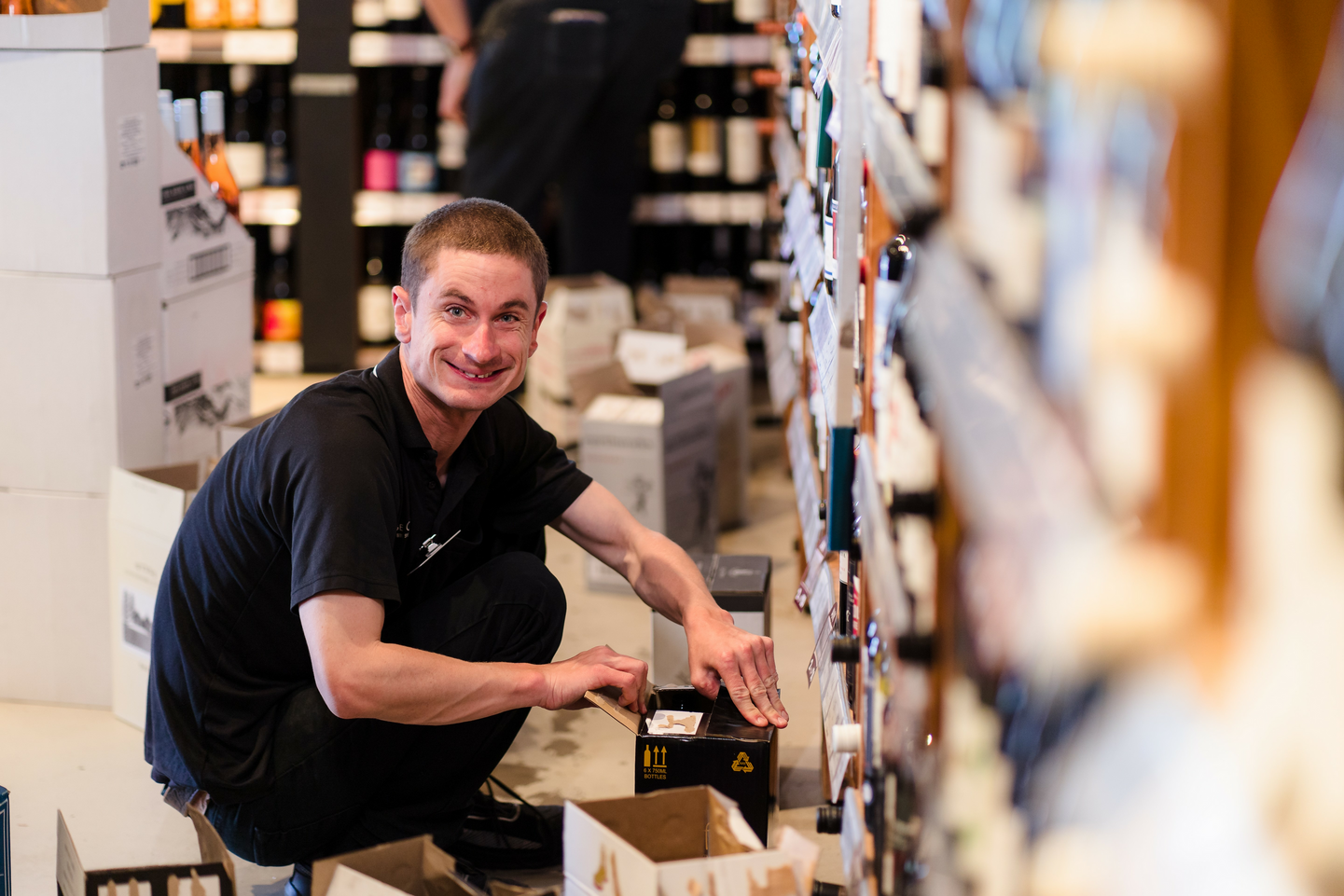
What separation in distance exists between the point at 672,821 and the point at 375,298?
389 cm

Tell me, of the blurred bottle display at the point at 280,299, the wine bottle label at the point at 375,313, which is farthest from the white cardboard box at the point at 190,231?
the blurred bottle display at the point at 280,299

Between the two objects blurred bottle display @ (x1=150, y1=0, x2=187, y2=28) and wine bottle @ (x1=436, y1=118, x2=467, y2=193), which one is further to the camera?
blurred bottle display @ (x1=150, y1=0, x2=187, y2=28)

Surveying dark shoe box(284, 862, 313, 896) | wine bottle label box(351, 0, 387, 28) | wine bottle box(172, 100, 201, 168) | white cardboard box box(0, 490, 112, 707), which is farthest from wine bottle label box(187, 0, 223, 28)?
dark shoe box(284, 862, 313, 896)

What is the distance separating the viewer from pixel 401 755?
1750 mm

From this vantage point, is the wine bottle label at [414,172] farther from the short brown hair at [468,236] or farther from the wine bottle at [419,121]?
the short brown hair at [468,236]

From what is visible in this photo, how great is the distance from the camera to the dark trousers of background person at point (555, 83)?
4.34 m

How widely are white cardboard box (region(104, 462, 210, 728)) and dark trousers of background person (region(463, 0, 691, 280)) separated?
2.15 meters

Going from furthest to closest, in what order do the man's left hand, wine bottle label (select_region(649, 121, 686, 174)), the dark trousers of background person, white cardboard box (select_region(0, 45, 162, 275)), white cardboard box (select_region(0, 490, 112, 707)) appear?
wine bottle label (select_region(649, 121, 686, 174)) < the dark trousers of background person < white cardboard box (select_region(0, 490, 112, 707)) < white cardboard box (select_region(0, 45, 162, 275)) < the man's left hand

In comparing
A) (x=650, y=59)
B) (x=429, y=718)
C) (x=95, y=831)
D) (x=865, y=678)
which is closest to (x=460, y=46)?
(x=650, y=59)

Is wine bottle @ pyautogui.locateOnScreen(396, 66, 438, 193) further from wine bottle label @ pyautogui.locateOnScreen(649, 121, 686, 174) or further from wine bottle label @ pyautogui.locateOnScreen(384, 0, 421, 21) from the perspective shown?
Answer: wine bottle label @ pyautogui.locateOnScreen(649, 121, 686, 174)

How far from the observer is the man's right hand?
1.58m

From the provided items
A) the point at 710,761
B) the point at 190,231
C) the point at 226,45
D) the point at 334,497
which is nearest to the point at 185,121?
the point at 190,231

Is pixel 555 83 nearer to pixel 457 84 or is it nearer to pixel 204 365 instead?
pixel 457 84

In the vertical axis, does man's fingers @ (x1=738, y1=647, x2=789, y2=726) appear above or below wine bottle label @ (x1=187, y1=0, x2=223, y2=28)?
below
